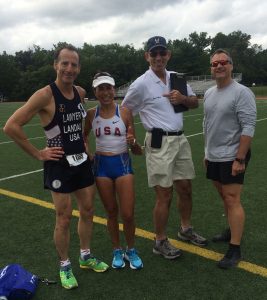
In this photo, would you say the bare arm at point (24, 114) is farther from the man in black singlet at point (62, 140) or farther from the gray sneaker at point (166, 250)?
the gray sneaker at point (166, 250)

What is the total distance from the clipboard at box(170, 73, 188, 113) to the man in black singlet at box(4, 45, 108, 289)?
0.97 m

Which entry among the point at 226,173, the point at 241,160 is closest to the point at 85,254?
the point at 226,173

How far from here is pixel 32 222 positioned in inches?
203

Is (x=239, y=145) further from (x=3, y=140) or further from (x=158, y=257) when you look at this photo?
(x=3, y=140)

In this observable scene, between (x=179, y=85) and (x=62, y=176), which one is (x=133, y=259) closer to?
(x=62, y=176)

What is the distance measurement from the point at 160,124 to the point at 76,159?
960 millimetres

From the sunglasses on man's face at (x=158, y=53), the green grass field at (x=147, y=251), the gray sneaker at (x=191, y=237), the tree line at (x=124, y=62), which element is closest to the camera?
the green grass field at (x=147, y=251)

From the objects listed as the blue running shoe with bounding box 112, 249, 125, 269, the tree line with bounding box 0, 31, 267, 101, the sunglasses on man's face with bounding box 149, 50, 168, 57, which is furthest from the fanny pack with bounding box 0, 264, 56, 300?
the tree line with bounding box 0, 31, 267, 101

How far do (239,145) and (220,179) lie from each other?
42cm

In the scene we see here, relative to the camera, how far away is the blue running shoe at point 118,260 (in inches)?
153

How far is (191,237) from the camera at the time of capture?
4.43 m

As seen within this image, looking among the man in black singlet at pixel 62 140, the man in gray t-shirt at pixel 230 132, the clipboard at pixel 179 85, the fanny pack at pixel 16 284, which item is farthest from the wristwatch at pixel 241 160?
the fanny pack at pixel 16 284

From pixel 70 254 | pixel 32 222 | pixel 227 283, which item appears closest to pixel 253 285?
pixel 227 283

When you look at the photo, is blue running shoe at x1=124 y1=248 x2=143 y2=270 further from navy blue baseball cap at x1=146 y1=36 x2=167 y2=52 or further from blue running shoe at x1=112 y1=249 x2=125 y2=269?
navy blue baseball cap at x1=146 y1=36 x2=167 y2=52
